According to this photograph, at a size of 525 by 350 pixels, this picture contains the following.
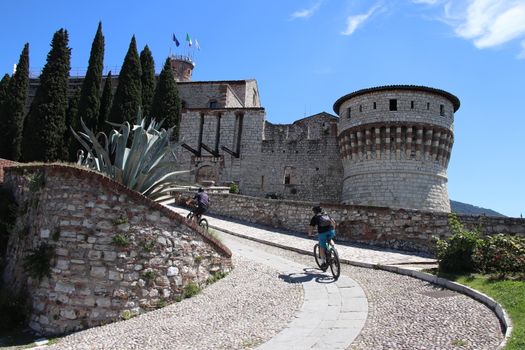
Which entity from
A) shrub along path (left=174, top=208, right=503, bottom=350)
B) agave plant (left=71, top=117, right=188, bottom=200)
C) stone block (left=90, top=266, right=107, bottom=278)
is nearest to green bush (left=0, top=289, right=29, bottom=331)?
stone block (left=90, top=266, right=107, bottom=278)

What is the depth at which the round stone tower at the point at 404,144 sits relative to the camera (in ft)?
79.5

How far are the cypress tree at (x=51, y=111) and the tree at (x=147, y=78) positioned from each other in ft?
20.3

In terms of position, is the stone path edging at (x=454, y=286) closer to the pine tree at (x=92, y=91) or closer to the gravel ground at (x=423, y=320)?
the gravel ground at (x=423, y=320)

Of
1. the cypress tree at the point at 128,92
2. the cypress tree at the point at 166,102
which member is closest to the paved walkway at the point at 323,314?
the cypress tree at the point at 128,92

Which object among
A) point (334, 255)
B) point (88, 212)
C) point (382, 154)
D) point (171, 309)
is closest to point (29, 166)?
point (88, 212)

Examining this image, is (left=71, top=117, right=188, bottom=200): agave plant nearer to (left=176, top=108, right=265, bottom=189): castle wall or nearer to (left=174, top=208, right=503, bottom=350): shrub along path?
(left=174, top=208, right=503, bottom=350): shrub along path

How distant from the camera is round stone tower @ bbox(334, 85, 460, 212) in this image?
2422cm

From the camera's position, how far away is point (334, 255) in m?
10.2

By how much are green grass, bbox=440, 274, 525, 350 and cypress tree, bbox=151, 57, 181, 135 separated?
96.4 feet

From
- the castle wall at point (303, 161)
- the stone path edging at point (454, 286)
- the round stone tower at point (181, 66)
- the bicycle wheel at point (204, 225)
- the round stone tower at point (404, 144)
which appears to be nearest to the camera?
the stone path edging at point (454, 286)

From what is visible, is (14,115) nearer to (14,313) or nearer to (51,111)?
(51,111)

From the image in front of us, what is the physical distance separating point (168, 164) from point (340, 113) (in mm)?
18129

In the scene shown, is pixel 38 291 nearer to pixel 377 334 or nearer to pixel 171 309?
pixel 171 309

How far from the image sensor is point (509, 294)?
7.71m
